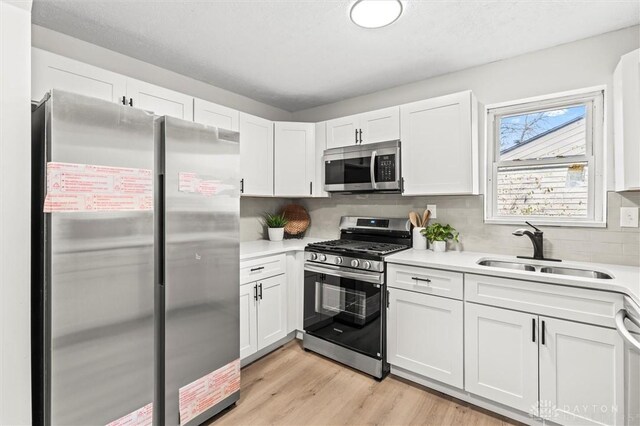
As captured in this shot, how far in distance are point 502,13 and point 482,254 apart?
1693 millimetres

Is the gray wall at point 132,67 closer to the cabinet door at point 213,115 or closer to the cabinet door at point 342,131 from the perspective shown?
the cabinet door at point 213,115

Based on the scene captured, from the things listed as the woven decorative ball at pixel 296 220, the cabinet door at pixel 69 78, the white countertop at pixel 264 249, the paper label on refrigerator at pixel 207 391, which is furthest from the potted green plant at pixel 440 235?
the cabinet door at pixel 69 78

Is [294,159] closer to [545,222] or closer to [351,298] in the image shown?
[351,298]

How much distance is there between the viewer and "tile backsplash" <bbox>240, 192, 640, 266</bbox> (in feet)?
6.94

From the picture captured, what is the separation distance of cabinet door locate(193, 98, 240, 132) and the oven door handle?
57.2 inches

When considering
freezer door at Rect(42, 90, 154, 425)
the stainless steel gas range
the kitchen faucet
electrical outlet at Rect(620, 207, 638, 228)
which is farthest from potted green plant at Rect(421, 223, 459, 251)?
freezer door at Rect(42, 90, 154, 425)

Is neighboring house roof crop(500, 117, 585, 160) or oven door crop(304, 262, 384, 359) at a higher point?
neighboring house roof crop(500, 117, 585, 160)

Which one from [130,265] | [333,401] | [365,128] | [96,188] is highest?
[365,128]

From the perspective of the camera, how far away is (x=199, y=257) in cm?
181

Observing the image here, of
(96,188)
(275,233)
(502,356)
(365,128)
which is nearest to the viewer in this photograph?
(96,188)

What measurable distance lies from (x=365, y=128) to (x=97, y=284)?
238 cm

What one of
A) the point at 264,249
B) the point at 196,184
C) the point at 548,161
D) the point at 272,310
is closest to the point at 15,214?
the point at 196,184

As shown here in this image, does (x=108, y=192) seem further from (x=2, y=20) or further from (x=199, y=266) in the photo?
(x=2, y=20)

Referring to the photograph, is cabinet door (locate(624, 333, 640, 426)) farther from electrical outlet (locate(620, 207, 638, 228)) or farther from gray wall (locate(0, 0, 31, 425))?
gray wall (locate(0, 0, 31, 425))
